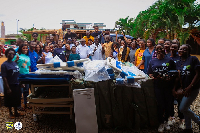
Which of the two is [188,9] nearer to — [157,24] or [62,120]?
[157,24]

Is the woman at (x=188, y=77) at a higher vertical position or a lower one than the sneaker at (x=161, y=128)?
higher

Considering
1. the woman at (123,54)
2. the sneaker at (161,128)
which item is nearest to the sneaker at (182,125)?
the sneaker at (161,128)

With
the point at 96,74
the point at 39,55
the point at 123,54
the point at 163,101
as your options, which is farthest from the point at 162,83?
the point at 39,55

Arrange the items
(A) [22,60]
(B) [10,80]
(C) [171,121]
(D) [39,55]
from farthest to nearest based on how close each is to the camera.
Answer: (D) [39,55]
(A) [22,60]
(B) [10,80]
(C) [171,121]

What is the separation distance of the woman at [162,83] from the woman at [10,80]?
9.80 feet

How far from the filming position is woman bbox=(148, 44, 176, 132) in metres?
3.06

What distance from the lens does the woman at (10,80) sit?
374 cm

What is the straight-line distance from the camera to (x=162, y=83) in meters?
3.10

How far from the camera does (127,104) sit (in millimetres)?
3205

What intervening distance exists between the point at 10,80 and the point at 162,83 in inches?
128

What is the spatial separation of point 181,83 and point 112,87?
48.3 inches

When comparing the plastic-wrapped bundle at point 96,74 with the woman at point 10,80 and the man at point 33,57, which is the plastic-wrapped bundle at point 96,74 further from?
the man at point 33,57

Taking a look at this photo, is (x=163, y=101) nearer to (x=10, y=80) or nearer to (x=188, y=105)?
(x=188, y=105)

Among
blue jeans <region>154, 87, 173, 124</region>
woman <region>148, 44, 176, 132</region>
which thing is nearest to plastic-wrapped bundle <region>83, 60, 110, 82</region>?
woman <region>148, 44, 176, 132</region>
